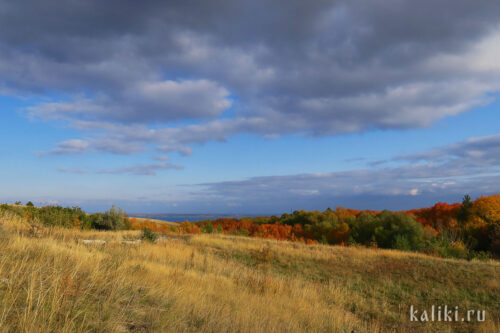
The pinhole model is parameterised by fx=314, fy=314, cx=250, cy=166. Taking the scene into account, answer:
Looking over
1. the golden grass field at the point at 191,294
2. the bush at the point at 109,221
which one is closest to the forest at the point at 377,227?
the bush at the point at 109,221

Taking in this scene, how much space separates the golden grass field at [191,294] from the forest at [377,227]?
944 cm

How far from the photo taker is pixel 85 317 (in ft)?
13.3

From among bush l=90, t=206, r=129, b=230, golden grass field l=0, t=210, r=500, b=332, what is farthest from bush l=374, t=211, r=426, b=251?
bush l=90, t=206, r=129, b=230

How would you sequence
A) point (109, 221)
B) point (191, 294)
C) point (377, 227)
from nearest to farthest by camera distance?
point (191, 294), point (109, 221), point (377, 227)

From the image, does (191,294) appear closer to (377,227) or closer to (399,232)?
(399,232)

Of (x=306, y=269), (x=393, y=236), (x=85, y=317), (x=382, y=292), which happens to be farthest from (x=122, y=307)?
(x=393, y=236)

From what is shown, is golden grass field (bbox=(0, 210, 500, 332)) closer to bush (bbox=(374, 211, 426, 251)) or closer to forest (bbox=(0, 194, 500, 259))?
forest (bbox=(0, 194, 500, 259))

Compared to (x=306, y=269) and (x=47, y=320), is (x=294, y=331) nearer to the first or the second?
(x=47, y=320)

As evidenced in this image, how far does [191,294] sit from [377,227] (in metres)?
28.4

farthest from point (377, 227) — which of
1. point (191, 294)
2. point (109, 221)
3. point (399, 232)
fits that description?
point (191, 294)

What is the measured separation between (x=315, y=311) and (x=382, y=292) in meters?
7.64

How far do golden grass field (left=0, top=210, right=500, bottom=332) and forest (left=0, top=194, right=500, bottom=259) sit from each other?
31.0ft

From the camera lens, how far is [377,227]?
31.0 metres

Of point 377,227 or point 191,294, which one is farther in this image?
point 377,227
